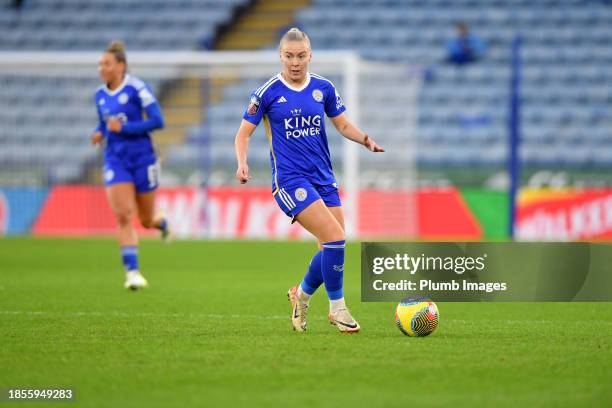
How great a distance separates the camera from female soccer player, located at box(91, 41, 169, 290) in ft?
37.6

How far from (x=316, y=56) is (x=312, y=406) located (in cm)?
1589

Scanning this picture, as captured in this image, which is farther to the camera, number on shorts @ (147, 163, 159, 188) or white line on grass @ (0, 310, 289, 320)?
number on shorts @ (147, 163, 159, 188)

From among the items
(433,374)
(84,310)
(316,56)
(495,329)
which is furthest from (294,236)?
(433,374)

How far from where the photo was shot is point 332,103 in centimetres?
816

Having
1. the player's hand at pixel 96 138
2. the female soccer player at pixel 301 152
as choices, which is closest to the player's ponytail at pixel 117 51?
the player's hand at pixel 96 138

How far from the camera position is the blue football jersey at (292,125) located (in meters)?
7.90

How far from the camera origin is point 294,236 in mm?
20797

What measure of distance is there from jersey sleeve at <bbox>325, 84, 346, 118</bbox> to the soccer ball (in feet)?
4.80

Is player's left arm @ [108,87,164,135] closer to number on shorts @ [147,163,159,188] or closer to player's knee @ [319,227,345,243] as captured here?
number on shorts @ [147,163,159,188]

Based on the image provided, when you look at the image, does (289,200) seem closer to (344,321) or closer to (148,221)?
(344,321)

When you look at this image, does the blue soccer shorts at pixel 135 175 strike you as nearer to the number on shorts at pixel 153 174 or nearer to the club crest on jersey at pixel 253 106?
the number on shorts at pixel 153 174

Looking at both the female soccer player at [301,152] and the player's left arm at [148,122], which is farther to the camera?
the player's left arm at [148,122]

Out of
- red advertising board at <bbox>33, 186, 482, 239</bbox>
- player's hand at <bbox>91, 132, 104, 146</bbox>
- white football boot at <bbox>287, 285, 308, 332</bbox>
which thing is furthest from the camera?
red advertising board at <bbox>33, 186, 482, 239</bbox>

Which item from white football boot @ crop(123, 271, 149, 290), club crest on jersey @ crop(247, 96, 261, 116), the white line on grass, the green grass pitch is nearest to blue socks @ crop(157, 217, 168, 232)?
the green grass pitch
